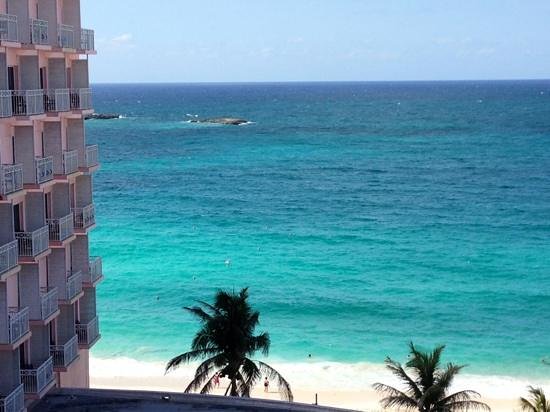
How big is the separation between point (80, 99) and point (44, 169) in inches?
142

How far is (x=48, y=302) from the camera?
30.5 meters

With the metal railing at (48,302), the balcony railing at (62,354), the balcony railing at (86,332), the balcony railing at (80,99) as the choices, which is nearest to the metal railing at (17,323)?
the metal railing at (48,302)

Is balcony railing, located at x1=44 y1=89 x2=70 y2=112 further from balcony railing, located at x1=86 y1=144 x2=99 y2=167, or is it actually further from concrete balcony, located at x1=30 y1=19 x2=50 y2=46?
balcony railing, located at x1=86 y1=144 x2=99 y2=167

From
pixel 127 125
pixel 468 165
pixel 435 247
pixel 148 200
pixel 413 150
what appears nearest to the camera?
pixel 435 247

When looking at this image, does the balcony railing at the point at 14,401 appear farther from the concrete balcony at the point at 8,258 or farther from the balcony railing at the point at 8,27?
the balcony railing at the point at 8,27

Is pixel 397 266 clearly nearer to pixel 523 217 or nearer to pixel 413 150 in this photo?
pixel 523 217

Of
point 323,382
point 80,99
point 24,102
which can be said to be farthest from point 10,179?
point 323,382

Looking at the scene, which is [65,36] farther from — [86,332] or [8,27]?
[86,332]

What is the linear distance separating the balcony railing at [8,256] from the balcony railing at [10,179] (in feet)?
5.06

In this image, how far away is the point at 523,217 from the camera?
9312cm

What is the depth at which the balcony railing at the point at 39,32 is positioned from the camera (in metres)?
28.7

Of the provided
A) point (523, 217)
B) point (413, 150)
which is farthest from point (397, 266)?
point (413, 150)

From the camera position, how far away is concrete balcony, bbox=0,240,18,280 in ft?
86.8

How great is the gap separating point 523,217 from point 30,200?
71.6m
